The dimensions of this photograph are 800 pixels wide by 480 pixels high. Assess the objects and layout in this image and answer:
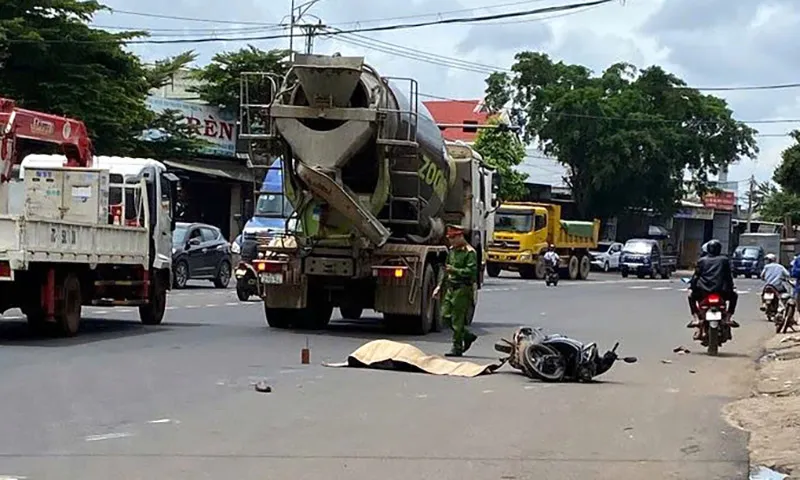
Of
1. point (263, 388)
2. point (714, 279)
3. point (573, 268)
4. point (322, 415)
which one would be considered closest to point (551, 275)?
point (573, 268)

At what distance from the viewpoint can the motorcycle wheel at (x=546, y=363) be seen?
1473 centimetres

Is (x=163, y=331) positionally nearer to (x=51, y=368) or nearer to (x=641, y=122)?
(x=51, y=368)

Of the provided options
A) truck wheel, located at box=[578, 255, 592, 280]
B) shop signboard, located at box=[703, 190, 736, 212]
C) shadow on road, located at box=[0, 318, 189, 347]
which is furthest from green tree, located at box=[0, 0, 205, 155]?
shop signboard, located at box=[703, 190, 736, 212]

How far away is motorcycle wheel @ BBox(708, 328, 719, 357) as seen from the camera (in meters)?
19.3

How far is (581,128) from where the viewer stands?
64.9 meters

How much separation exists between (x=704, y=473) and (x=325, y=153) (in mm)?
11014

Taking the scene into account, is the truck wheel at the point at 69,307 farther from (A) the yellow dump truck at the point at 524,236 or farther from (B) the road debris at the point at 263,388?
(A) the yellow dump truck at the point at 524,236

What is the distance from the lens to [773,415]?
12250 mm

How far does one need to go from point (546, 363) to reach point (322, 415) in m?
4.00

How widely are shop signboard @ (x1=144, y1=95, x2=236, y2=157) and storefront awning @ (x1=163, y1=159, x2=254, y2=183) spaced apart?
1.34ft

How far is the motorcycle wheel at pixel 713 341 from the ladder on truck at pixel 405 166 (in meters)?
4.86

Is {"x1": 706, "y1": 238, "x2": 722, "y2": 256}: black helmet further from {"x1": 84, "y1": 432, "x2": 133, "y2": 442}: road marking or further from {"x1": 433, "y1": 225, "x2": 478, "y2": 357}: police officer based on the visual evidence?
{"x1": 84, "y1": 432, "x2": 133, "y2": 442}: road marking

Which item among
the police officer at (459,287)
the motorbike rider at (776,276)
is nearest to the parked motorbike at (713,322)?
the police officer at (459,287)

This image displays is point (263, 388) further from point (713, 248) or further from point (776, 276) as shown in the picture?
point (776, 276)
